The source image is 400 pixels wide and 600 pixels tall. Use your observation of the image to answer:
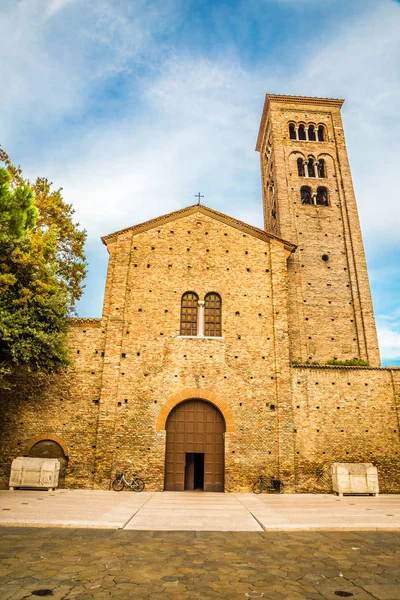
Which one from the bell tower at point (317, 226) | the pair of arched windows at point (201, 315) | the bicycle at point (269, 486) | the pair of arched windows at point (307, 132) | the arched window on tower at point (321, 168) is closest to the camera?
the bicycle at point (269, 486)

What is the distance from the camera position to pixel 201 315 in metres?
15.2

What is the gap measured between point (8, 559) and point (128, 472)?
25.9ft

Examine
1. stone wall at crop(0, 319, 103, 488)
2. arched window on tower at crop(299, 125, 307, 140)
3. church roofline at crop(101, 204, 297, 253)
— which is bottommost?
stone wall at crop(0, 319, 103, 488)

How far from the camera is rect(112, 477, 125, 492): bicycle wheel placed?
1291 centimetres

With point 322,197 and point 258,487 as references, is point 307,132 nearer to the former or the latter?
point 322,197

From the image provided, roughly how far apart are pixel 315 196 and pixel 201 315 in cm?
1207

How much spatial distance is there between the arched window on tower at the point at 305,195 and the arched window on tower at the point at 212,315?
1070cm

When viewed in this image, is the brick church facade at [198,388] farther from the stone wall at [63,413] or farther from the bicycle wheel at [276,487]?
the bicycle wheel at [276,487]

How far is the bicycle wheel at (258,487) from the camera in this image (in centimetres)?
1311

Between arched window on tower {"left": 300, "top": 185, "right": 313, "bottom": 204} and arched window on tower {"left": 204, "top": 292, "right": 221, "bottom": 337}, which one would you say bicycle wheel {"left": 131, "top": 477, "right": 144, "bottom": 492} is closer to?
arched window on tower {"left": 204, "top": 292, "right": 221, "bottom": 337}

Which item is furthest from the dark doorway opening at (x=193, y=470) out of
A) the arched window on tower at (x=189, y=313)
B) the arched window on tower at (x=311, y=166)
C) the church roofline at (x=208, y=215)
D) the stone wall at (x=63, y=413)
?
the arched window on tower at (x=311, y=166)

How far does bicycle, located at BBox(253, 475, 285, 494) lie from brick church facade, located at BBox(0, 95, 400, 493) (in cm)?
28

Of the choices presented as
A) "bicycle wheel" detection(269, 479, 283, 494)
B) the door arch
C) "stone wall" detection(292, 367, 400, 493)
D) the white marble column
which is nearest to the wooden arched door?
"bicycle wheel" detection(269, 479, 283, 494)

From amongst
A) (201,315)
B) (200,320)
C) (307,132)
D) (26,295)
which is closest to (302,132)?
(307,132)
